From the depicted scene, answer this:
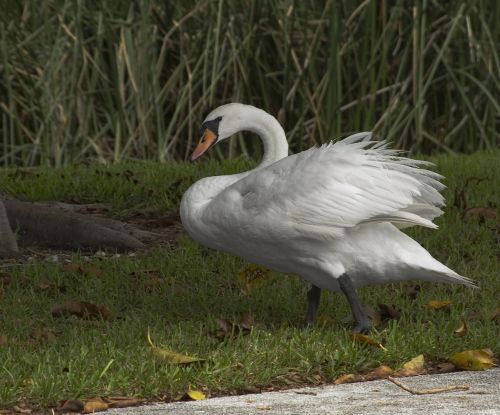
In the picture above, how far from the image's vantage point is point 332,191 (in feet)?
17.4

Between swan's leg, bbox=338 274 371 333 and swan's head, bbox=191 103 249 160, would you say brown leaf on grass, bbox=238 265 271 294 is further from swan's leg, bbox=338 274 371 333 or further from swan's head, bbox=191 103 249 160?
swan's leg, bbox=338 274 371 333

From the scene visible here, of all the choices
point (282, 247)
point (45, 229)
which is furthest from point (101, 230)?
point (282, 247)

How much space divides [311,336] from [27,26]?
245 inches

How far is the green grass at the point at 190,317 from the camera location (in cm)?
466

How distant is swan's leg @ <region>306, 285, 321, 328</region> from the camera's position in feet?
18.6

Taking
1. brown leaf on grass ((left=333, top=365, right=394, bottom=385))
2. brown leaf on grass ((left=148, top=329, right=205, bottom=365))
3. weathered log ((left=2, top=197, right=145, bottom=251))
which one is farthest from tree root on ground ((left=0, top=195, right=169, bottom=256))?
brown leaf on grass ((left=333, top=365, right=394, bottom=385))

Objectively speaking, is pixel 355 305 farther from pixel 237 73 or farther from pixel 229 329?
pixel 237 73

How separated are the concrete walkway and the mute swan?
77 cm

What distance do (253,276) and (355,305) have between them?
52.5 inches

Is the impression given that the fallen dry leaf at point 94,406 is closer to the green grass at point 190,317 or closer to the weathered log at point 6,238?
the green grass at point 190,317

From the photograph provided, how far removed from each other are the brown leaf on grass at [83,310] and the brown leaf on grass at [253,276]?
87cm

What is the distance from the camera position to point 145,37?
10.1m

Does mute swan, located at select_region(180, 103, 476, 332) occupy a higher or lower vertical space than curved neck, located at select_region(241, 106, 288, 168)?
lower

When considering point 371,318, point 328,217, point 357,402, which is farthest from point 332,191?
point 357,402
